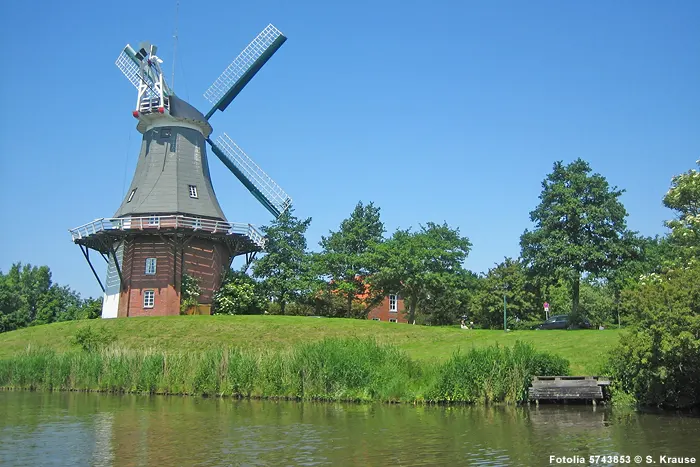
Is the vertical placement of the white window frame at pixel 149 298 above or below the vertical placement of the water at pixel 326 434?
above

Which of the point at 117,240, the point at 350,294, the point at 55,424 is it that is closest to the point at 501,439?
the point at 55,424

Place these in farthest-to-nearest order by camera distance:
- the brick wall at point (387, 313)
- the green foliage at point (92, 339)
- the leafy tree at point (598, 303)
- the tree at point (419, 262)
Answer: the brick wall at point (387, 313) → the leafy tree at point (598, 303) → the tree at point (419, 262) → the green foliage at point (92, 339)

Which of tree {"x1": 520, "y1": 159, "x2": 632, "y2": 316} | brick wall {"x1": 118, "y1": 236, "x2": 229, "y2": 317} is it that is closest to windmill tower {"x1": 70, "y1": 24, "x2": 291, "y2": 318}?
brick wall {"x1": 118, "y1": 236, "x2": 229, "y2": 317}

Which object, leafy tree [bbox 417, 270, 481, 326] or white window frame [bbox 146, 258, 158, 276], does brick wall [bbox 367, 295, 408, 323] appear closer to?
leafy tree [bbox 417, 270, 481, 326]

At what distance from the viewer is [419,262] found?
5075cm

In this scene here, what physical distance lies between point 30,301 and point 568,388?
70.5 m

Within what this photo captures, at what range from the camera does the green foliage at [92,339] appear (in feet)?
112

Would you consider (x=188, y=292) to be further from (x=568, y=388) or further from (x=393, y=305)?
(x=393, y=305)

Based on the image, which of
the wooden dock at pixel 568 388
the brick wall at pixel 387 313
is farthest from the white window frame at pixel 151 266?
the brick wall at pixel 387 313

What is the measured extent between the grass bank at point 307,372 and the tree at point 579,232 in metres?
18.7

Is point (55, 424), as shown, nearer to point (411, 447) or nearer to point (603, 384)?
point (411, 447)

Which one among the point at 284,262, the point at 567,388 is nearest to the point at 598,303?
the point at 284,262

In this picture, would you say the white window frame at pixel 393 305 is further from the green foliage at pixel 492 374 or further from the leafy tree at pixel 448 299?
the green foliage at pixel 492 374

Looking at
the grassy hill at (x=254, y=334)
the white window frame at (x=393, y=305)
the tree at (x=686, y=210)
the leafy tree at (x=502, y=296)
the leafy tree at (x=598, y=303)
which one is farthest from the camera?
the white window frame at (x=393, y=305)
